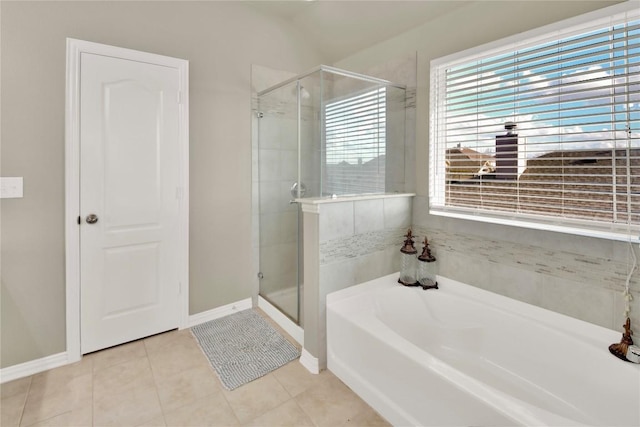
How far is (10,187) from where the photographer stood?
1863mm

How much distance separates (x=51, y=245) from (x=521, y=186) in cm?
299

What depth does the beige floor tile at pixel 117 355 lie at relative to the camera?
209cm

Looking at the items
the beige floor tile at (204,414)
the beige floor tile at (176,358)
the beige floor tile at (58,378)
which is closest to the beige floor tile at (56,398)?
the beige floor tile at (58,378)

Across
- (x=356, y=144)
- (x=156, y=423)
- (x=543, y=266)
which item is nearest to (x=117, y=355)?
(x=156, y=423)

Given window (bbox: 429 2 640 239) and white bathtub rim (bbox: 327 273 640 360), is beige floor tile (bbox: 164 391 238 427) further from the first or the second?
window (bbox: 429 2 640 239)

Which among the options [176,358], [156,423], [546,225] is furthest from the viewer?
[176,358]

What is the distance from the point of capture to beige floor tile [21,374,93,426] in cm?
166

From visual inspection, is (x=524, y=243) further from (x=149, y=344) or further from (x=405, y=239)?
(x=149, y=344)

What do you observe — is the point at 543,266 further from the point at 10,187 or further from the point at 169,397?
the point at 10,187

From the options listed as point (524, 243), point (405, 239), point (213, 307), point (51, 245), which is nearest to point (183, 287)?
point (213, 307)

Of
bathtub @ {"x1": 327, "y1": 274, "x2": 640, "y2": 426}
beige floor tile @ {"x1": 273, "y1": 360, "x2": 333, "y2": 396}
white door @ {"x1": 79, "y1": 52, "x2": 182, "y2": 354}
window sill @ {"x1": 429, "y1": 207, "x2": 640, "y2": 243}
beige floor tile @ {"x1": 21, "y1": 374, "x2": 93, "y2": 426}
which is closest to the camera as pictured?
bathtub @ {"x1": 327, "y1": 274, "x2": 640, "y2": 426}

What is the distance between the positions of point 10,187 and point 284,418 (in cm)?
206

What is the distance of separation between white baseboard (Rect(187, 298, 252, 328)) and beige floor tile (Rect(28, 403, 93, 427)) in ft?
3.01

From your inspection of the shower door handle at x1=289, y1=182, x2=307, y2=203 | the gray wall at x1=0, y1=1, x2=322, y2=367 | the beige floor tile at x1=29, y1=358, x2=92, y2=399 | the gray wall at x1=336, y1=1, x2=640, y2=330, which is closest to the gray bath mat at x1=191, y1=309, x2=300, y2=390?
the gray wall at x1=0, y1=1, x2=322, y2=367
